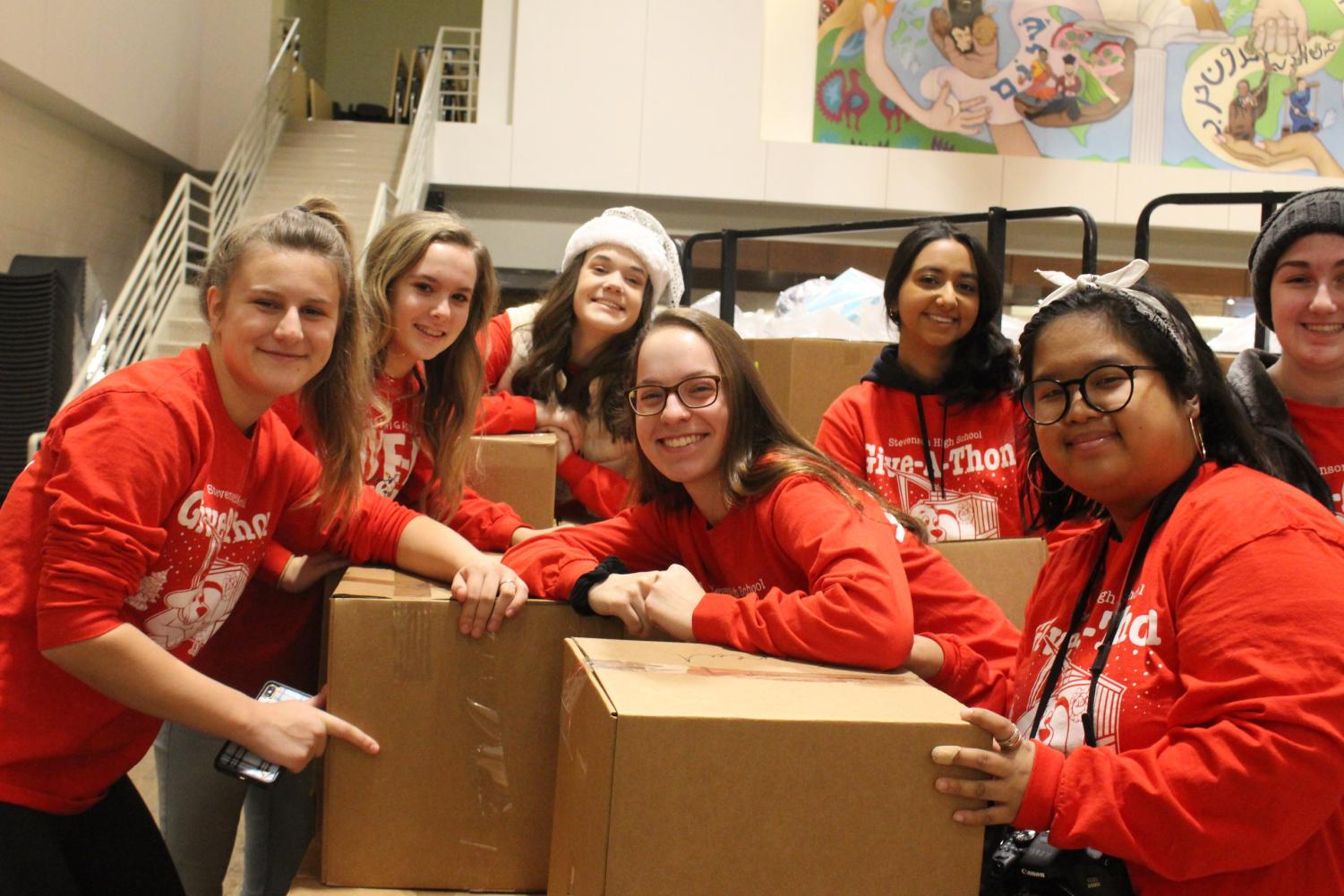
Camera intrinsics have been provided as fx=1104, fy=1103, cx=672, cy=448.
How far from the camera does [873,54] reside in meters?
7.40

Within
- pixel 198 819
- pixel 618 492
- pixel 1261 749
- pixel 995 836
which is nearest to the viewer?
pixel 1261 749

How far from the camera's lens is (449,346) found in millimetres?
2209

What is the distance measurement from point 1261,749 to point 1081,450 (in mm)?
355

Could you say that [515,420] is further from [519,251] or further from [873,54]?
[873,54]

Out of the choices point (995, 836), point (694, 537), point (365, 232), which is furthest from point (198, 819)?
point (365, 232)

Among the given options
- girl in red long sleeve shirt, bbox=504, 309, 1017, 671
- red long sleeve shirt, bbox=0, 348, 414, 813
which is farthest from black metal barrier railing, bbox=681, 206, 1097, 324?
red long sleeve shirt, bbox=0, 348, 414, 813

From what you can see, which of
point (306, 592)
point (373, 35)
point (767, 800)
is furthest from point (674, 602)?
point (373, 35)

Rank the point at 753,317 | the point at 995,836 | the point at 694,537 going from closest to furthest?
the point at 995,836 < the point at 694,537 < the point at 753,317

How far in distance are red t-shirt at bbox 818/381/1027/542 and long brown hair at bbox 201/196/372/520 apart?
1.08m

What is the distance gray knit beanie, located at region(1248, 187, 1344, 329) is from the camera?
162 centimetres

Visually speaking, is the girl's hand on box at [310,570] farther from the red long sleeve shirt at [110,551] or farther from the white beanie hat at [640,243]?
the white beanie hat at [640,243]

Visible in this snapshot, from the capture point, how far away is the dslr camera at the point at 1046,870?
1.06 m

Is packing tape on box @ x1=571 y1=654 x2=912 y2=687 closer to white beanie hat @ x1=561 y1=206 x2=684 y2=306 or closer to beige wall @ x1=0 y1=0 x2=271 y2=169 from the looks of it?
white beanie hat @ x1=561 y1=206 x2=684 y2=306

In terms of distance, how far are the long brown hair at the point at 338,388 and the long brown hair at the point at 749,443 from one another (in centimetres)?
45
